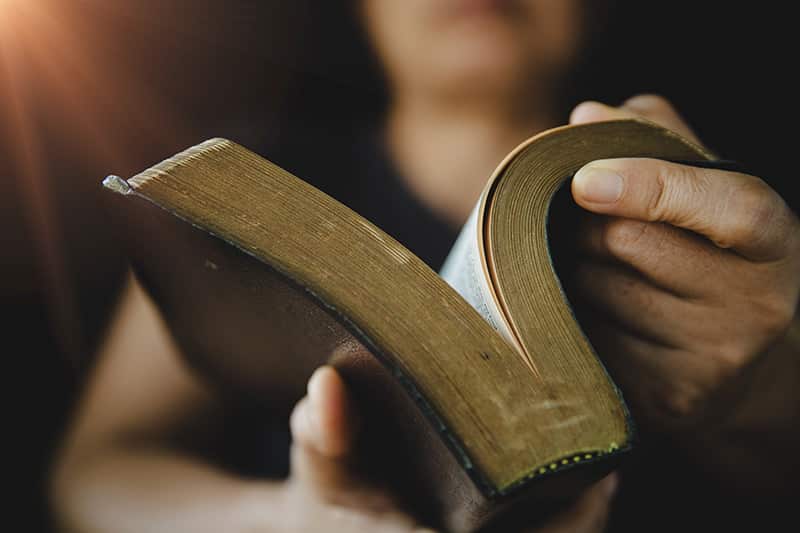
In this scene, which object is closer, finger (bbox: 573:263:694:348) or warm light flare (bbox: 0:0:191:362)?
finger (bbox: 573:263:694:348)

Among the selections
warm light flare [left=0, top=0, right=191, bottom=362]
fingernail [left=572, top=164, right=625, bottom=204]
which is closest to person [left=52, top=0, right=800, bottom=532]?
fingernail [left=572, top=164, right=625, bottom=204]

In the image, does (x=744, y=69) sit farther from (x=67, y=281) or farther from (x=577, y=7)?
(x=67, y=281)

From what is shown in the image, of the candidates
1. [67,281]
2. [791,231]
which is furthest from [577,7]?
[67,281]

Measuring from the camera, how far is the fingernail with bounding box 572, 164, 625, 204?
0.44 meters

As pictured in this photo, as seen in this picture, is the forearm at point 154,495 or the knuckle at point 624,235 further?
the forearm at point 154,495

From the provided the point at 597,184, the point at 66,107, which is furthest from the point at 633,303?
the point at 66,107

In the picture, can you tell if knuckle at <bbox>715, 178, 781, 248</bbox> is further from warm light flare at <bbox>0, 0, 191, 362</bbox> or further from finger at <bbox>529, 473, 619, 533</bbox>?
warm light flare at <bbox>0, 0, 191, 362</bbox>

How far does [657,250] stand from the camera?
51 cm

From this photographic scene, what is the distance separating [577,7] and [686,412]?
0.77 m

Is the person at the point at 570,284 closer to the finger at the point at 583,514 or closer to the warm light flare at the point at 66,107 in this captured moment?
the finger at the point at 583,514

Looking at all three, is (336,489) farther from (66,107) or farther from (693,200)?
(66,107)

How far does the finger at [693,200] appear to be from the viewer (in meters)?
0.44

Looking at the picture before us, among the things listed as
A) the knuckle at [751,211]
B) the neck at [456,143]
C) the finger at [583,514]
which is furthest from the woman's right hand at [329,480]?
the neck at [456,143]

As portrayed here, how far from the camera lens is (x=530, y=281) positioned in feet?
1.30
